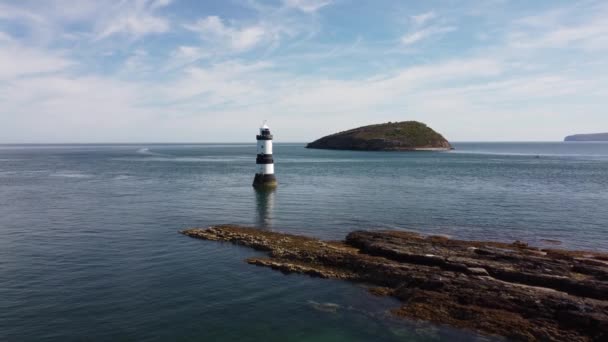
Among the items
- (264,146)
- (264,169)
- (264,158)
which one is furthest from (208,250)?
(264,158)

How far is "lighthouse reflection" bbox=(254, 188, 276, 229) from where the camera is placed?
34938 mm

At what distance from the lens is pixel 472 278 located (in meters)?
18.9

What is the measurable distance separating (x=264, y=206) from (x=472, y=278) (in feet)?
89.1

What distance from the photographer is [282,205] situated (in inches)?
1737

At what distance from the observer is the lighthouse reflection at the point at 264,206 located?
34.9 metres

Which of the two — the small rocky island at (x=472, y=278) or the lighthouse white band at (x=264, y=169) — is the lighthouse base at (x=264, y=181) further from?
the small rocky island at (x=472, y=278)

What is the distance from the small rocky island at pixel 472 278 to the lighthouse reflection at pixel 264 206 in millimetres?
7280

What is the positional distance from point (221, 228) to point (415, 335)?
19175 mm

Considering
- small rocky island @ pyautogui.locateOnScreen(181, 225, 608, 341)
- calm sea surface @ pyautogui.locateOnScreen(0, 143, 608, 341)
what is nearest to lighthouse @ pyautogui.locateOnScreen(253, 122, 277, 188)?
calm sea surface @ pyautogui.locateOnScreen(0, 143, 608, 341)

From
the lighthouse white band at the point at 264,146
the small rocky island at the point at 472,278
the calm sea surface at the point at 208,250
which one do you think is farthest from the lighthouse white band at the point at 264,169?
the small rocky island at the point at 472,278

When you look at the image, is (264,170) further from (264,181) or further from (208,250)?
(208,250)

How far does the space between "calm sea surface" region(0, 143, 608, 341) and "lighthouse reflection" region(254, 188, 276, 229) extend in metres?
0.21

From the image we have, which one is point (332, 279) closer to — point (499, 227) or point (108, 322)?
point (108, 322)

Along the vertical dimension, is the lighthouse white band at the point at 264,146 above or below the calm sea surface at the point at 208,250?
above
